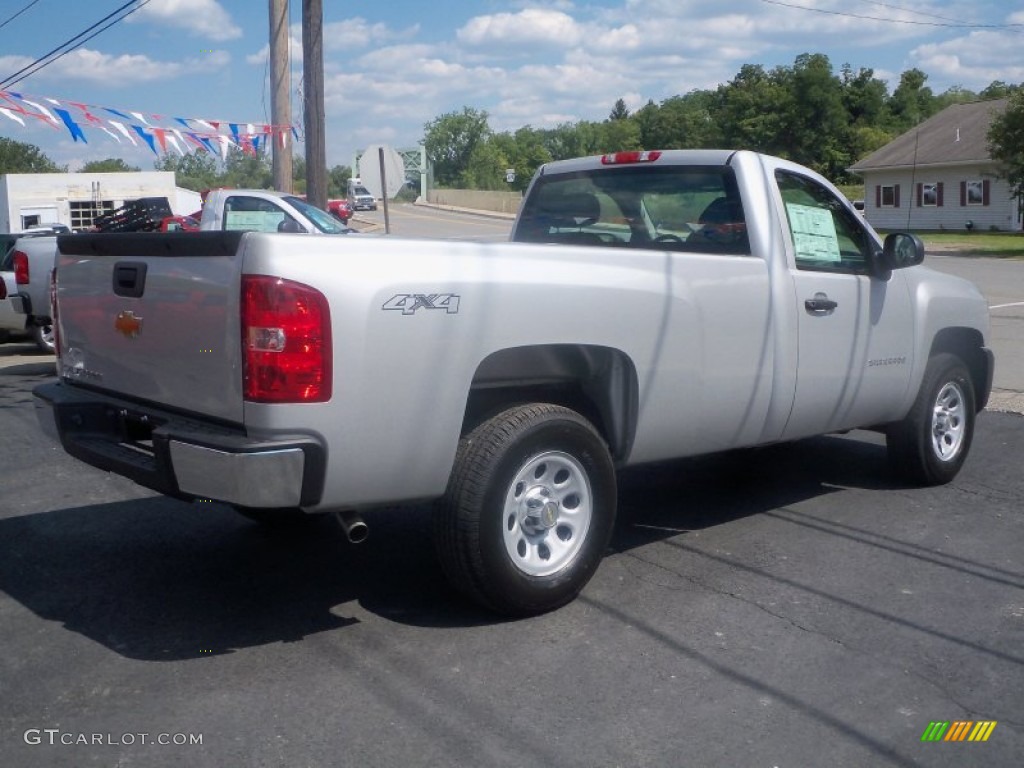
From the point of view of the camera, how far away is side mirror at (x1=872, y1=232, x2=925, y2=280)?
632 cm

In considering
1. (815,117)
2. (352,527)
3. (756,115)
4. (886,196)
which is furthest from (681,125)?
(352,527)

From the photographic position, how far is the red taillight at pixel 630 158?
20.7 feet

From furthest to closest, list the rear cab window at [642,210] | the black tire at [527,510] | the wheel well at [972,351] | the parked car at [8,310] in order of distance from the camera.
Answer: the parked car at [8,310] < the wheel well at [972,351] < the rear cab window at [642,210] < the black tire at [527,510]

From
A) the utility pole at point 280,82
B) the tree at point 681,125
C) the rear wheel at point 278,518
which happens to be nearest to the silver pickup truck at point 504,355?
the rear wheel at point 278,518

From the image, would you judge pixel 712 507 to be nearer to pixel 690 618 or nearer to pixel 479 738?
pixel 690 618

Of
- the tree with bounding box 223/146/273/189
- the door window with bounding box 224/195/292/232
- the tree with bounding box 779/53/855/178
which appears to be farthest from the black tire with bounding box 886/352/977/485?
the tree with bounding box 223/146/273/189

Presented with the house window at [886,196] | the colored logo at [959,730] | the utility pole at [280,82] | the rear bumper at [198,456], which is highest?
the house window at [886,196]

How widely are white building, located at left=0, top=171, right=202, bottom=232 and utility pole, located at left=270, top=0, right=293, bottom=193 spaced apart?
27123mm

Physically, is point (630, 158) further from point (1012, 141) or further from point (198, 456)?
point (1012, 141)

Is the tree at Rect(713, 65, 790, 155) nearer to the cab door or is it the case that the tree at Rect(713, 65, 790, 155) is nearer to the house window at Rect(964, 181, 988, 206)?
the house window at Rect(964, 181, 988, 206)

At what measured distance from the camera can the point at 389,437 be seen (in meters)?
4.24

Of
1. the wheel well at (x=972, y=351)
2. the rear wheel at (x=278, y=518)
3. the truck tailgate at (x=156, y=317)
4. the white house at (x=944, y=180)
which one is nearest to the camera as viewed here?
the truck tailgate at (x=156, y=317)

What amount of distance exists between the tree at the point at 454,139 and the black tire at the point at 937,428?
90.2 metres

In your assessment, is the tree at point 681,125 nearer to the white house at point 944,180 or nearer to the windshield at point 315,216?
the white house at point 944,180
